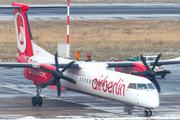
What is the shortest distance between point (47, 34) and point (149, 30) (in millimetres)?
20446

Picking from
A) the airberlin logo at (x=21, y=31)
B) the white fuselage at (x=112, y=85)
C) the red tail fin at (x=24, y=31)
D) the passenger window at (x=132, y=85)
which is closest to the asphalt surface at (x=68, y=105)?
the white fuselage at (x=112, y=85)

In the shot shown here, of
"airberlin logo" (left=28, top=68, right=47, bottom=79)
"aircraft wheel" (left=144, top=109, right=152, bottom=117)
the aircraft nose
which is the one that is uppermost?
"airberlin logo" (left=28, top=68, right=47, bottom=79)

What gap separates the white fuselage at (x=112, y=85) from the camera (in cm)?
1986

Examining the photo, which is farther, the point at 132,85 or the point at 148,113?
the point at 132,85

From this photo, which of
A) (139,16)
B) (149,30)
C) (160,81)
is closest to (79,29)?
(149,30)

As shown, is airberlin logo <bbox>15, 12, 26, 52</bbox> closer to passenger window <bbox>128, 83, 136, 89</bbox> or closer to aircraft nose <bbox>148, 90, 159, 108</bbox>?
passenger window <bbox>128, 83, 136, 89</bbox>

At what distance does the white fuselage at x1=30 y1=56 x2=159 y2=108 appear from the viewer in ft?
65.2

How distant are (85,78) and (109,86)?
269 centimetres

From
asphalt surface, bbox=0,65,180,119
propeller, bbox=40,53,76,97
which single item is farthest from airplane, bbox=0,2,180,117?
asphalt surface, bbox=0,65,180,119

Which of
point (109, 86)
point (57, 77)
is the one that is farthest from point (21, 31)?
point (109, 86)

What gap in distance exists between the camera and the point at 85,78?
2383cm

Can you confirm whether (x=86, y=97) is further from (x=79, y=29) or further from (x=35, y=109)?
(x=79, y=29)

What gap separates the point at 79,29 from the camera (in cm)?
7025

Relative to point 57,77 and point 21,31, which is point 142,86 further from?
point 21,31
